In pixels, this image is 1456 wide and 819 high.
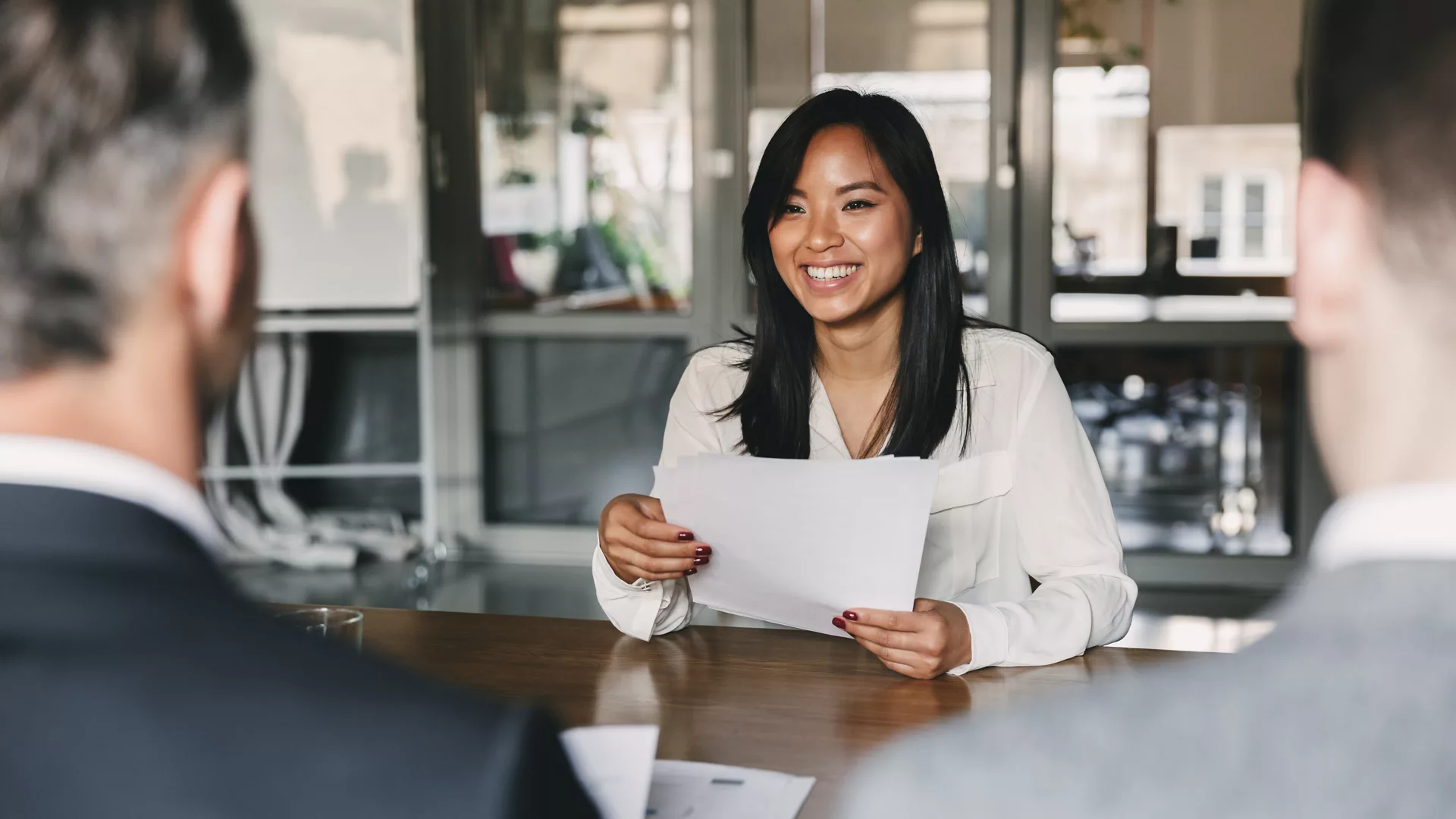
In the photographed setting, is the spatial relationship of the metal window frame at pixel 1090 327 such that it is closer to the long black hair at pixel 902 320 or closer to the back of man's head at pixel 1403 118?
the long black hair at pixel 902 320

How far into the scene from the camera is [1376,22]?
1.69 feet

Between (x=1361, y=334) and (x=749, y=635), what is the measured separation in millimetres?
Answer: 962

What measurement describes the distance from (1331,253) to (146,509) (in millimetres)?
504

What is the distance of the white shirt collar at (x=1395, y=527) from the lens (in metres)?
0.50

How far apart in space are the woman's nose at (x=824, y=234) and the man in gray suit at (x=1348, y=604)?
4.23 feet

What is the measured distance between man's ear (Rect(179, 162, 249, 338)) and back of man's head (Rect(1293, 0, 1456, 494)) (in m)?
0.47

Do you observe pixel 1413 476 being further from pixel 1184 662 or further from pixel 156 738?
pixel 156 738

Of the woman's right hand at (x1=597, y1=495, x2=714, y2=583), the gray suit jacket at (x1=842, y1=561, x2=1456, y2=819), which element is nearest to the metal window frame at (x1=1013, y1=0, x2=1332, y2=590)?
the woman's right hand at (x1=597, y1=495, x2=714, y2=583)

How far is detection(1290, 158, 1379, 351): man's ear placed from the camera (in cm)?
54

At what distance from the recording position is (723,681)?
128 cm

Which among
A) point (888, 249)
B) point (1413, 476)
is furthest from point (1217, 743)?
point (888, 249)

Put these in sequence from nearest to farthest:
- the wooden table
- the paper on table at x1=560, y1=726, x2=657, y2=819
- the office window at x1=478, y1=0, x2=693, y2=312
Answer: the paper on table at x1=560, y1=726, x2=657, y2=819 → the wooden table → the office window at x1=478, y1=0, x2=693, y2=312

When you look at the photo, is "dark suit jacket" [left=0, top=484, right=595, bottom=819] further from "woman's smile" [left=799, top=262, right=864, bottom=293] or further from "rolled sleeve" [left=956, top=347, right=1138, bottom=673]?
"woman's smile" [left=799, top=262, right=864, bottom=293]

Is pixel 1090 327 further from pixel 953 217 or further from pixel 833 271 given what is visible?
pixel 833 271
